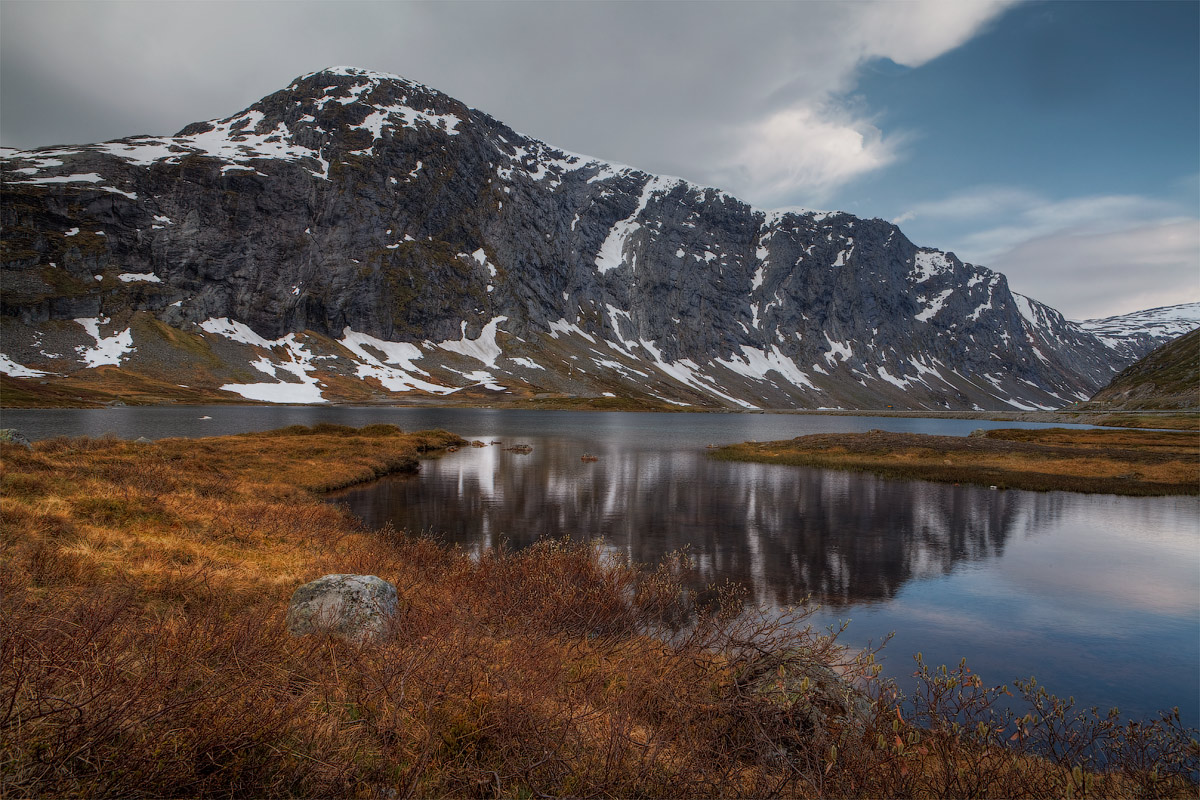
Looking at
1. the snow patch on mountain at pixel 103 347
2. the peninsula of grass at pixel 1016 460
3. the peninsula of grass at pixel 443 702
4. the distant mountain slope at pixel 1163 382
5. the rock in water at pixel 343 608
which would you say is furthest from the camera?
the snow patch on mountain at pixel 103 347

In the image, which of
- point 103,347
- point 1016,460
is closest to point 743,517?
point 1016,460

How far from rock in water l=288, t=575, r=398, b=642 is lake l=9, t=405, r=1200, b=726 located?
12.3 m

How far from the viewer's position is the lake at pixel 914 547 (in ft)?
52.2

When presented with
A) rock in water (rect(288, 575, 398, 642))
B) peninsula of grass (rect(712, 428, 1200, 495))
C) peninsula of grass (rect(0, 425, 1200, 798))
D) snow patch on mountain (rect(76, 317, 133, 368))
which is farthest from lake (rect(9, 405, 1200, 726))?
snow patch on mountain (rect(76, 317, 133, 368))

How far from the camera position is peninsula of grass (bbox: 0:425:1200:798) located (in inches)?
202

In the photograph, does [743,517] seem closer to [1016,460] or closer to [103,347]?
[1016,460]

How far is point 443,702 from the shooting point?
711cm

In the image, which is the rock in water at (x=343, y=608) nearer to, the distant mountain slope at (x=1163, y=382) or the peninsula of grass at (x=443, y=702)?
the peninsula of grass at (x=443, y=702)

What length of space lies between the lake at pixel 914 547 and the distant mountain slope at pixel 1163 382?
6327 inches

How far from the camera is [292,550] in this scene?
16703 millimetres

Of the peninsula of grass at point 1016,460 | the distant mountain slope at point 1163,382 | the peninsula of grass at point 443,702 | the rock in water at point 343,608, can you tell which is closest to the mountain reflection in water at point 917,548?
the peninsula of grass at point 443,702

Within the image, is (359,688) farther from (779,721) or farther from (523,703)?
(779,721)

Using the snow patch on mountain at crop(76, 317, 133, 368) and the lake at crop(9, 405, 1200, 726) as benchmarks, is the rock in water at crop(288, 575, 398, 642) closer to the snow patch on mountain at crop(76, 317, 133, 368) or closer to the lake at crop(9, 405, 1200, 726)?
the lake at crop(9, 405, 1200, 726)

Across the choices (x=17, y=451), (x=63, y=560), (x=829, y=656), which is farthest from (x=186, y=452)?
(x=829, y=656)
